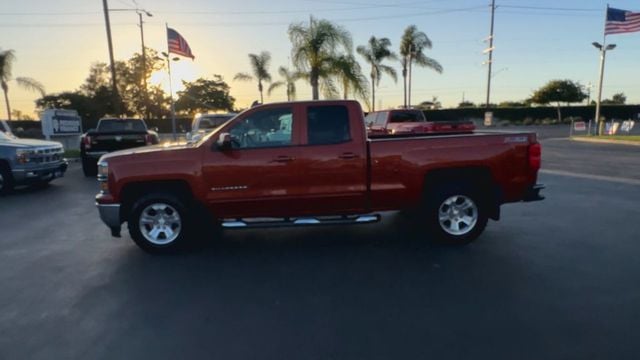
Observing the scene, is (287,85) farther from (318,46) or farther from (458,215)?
(458,215)

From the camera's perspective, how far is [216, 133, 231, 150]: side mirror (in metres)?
4.86

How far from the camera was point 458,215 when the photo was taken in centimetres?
538

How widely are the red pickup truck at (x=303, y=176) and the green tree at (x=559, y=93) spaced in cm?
5638

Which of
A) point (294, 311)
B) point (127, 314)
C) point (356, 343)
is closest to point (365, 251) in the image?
point (294, 311)

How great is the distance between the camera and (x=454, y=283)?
13.4 feet

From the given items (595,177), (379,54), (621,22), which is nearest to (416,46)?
(379,54)

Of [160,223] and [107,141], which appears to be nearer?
[160,223]

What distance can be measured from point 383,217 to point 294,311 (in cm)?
372

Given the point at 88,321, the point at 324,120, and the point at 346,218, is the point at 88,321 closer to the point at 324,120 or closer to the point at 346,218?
the point at 346,218

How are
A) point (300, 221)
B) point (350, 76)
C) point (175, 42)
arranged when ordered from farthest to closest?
point (175, 42)
point (350, 76)
point (300, 221)

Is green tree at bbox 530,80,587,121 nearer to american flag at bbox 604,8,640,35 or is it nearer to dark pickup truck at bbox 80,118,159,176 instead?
american flag at bbox 604,8,640,35

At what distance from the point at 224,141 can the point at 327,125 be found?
134cm

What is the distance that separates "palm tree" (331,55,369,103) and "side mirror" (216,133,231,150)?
57.2 feet

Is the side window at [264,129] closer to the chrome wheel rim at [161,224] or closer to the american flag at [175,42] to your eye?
the chrome wheel rim at [161,224]
